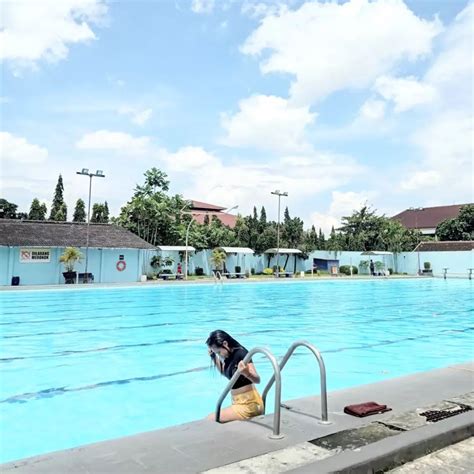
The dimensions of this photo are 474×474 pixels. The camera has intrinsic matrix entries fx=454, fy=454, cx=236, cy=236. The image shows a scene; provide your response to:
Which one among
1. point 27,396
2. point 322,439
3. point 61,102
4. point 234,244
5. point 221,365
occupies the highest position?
point 61,102

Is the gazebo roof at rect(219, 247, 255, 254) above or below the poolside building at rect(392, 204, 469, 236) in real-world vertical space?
below

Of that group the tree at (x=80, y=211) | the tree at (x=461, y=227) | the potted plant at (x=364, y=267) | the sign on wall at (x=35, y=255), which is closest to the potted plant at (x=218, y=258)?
the sign on wall at (x=35, y=255)

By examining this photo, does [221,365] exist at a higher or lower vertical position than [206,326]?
higher

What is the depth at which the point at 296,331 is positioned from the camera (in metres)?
12.9

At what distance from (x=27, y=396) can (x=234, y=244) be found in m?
34.5

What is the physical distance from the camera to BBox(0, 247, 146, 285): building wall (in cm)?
2634

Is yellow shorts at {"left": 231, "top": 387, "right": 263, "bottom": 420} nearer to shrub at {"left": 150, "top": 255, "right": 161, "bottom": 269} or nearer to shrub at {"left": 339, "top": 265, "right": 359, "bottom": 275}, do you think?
shrub at {"left": 150, "top": 255, "right": 161, "bottom": 269}

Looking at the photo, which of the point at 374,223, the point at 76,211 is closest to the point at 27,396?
the point at 374,223

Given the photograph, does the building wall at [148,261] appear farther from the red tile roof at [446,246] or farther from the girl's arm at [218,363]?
the girl's arm at [218,363]

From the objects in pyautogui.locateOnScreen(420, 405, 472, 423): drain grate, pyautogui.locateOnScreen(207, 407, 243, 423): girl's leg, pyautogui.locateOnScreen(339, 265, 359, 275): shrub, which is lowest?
pyautogui.locateOnScreen(207, 407, 243, 423): girl's leg

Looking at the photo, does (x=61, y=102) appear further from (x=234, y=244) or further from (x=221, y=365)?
(x=234, y=244)

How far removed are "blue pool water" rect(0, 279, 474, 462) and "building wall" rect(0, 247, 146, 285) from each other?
21.7 ft

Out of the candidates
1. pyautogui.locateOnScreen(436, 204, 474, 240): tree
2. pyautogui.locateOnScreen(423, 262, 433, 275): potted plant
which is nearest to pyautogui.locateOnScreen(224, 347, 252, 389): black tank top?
pyautogui.locateOnScreen(423, 262, 433, 275): potted plant

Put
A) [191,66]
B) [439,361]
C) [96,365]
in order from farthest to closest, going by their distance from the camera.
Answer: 1. [191,66]
2. [439,361]
3. [96,365]
